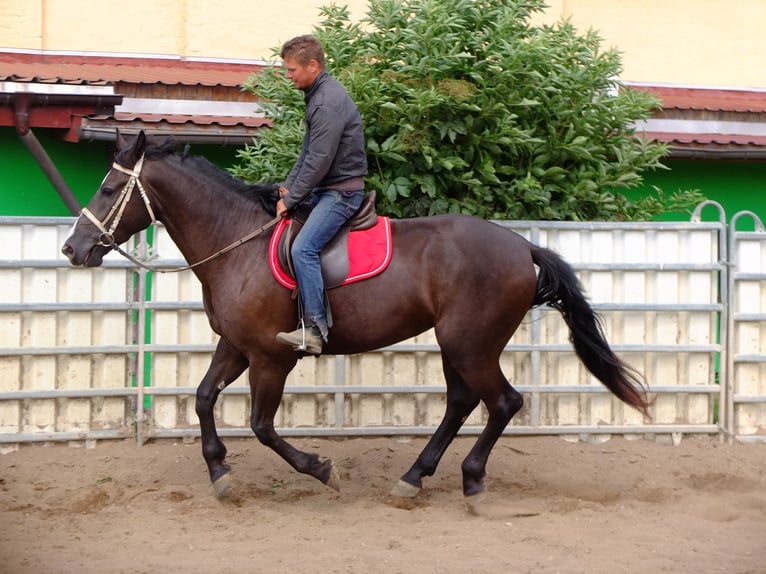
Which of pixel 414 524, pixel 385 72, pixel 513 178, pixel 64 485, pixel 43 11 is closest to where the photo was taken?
pixel 414 524

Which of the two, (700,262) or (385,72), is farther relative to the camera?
(700,262)

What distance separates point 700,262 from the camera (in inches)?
330

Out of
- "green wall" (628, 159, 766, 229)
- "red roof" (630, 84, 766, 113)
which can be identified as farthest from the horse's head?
"red roof" (630, 84, 766, 113)

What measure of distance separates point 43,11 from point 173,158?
6200 millimetres

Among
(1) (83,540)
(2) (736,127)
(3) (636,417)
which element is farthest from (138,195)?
(2) (736,127)

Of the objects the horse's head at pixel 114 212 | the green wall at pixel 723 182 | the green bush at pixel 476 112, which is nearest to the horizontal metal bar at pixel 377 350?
the green bush at pixel 476 112

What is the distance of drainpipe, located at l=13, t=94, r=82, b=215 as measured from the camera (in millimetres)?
9297

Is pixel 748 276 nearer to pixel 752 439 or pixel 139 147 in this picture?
pixel 752 439

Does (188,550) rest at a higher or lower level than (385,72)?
lower

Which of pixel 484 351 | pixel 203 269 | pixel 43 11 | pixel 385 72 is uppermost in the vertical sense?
pixel 43 11

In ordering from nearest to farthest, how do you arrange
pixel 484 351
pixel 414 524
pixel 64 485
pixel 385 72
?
pixel 414 524 < pixel 484 351 < pixel 64 485 < pixel 385 72

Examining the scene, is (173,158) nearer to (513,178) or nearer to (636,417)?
(513,178)

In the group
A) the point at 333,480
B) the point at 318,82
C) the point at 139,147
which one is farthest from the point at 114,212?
the point at 333,480

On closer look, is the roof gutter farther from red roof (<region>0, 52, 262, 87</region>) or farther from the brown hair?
the brown hair
